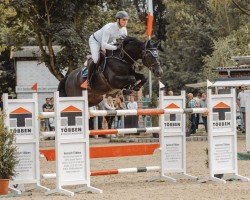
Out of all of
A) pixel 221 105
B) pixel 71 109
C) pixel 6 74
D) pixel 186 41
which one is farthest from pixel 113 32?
pixel 186 41

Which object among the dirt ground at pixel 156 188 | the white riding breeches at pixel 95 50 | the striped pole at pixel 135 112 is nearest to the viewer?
the dirt ground at pixel 156 188

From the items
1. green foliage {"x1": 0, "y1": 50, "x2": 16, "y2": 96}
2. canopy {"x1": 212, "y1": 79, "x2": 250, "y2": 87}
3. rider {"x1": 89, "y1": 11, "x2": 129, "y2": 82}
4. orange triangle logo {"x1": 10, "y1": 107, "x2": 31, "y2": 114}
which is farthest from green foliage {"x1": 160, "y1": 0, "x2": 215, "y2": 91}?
orange triangle logo {"x1": 10, "y1": 107, "x2": 31, "y2": 114}

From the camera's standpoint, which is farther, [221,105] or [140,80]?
[140,80]

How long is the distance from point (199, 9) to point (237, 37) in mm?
13120

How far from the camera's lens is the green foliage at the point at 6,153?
12398mm

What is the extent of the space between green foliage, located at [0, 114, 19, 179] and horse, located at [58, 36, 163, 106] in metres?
2.62

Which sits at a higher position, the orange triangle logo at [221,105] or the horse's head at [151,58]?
the horse's head at [151,58]

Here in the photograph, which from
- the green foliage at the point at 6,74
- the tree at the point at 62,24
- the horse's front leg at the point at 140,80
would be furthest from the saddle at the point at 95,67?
the green foliage at the point at 6,74

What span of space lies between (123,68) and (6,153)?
3.03 m

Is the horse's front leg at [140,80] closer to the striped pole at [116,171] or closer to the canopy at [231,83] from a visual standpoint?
the striped pole at [116,171]

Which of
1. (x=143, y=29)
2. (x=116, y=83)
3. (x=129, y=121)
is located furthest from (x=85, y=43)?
(x=143, y=29)

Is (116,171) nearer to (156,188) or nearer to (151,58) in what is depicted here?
(156,188)

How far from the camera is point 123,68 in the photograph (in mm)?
14477

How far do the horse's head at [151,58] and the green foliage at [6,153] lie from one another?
2.70 meters
